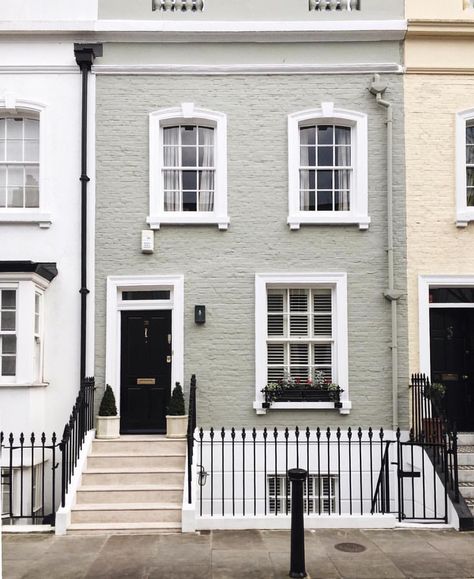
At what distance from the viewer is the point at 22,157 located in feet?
40.0

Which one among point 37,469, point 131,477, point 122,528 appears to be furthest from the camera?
point 37,469

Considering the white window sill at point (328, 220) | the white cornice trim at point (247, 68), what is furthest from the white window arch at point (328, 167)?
the white cornice trim at point (247, 68)

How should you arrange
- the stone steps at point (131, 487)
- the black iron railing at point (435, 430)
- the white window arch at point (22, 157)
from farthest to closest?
1. the white window arch at point (22, 157)
2. the black iron railing at point (435, 430)
3. the stone steps at point (131, 487)

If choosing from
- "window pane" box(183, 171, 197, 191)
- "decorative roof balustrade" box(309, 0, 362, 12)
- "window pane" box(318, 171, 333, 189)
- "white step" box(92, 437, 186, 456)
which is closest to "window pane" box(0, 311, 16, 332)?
"white step" box(92, 437, 186, 456)

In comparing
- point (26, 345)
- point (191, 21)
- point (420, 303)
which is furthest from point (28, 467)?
point (191, 21)

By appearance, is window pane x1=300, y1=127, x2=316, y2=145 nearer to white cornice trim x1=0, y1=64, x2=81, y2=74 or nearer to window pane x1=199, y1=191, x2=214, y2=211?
window pane x1=199, y1=191, x2=214, y2=211

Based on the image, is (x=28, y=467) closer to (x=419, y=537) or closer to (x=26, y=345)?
(x=26, y=345)

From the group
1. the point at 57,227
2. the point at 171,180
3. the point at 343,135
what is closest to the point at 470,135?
the point at 343,135

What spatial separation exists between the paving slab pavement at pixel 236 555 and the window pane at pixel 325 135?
22.6ft

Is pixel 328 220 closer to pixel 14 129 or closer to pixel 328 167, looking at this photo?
pixel 328 167

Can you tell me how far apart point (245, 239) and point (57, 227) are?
337 cm

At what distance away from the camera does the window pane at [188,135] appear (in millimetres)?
12320

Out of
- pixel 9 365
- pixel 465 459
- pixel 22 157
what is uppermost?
pixel 22 157

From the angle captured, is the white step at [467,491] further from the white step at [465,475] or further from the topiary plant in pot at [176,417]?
the topiary plant in pot at [176,417]
